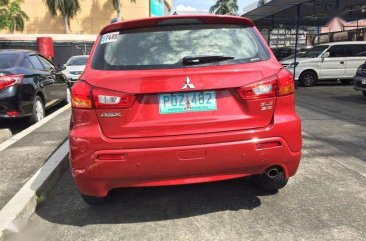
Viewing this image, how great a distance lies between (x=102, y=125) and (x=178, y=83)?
682mm

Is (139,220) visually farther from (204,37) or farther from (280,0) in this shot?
(280,0)

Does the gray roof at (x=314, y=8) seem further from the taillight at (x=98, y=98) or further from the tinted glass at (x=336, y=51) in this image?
the taillight at (x=98, y=98)

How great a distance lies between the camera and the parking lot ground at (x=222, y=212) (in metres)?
3.73

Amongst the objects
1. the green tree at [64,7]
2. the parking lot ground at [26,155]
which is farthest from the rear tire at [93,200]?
the green tree at [64,7]

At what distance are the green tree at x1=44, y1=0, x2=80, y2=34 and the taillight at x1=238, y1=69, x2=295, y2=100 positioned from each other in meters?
56.9

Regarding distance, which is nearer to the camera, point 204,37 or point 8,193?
point 204,37

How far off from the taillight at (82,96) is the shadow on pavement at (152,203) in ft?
3.52

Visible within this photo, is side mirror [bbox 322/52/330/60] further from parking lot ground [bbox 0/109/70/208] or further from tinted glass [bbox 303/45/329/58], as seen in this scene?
parking lot ground [bbox 0/109/70/208]

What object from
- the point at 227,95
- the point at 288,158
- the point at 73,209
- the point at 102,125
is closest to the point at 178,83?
the point at 227,95

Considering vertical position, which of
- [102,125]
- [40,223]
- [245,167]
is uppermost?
[102,125]

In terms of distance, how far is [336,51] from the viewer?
17703 millimetres

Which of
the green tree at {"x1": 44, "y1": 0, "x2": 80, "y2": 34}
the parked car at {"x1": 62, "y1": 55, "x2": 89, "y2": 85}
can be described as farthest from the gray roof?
the green tree at {"x1": 44, "y1": 0, "x2": 80, "y2": 34}

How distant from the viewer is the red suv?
141 inches

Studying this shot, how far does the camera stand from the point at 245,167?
12.2 feet
